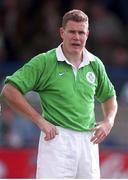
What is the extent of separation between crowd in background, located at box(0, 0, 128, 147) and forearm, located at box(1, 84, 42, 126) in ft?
22.3

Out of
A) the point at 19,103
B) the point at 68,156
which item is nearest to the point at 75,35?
the point at 19,103

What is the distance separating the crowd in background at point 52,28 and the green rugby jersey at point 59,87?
6633 millimetres

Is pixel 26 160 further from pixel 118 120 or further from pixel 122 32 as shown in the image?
pixel 122 32

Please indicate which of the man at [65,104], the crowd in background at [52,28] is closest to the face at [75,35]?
the man at [65,104]

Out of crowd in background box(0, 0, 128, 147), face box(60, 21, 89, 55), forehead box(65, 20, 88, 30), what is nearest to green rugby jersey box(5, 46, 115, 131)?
face box(60, 21, 89, 55)

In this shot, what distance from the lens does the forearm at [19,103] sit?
7234mm

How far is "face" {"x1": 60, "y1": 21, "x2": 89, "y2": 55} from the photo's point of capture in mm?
7305

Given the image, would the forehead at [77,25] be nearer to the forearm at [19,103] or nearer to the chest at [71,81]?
the chest at [71,81]

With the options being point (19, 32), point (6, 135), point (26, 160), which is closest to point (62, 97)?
point (26, 160)

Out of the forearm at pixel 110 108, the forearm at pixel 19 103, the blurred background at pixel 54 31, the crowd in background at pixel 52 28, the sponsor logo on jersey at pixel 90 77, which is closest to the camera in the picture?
the forearm at pixel 19 103

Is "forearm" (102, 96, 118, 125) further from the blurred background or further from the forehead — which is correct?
the blurred background

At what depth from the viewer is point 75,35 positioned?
7309 millimetres

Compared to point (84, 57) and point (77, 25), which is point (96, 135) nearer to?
point (84, 57)

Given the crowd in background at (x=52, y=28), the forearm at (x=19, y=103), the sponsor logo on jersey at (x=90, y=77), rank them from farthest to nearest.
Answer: the crowd in background at (x=52, y=28)
the sponsor logo on jersey at (x=90, y=77)
the forearm at (x=19, y=103)
